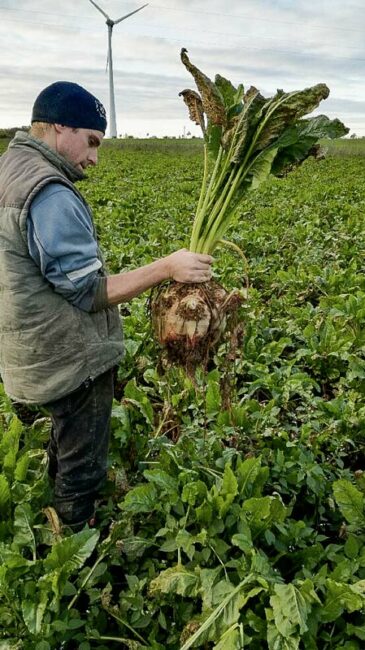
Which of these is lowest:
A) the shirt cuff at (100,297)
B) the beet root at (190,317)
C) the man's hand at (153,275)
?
the beet root at (190,317)

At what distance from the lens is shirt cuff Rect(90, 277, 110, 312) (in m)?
2.67

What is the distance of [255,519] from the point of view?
279 cm

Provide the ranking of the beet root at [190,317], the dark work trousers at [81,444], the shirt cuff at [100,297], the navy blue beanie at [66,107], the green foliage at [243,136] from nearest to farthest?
the navy blue beanie at [66,107] → the shirt cuff at [100,297] → the dark work trousers at [81,444] → the green foliage at [243,136] → the beet root at [190,317]

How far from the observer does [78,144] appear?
269 cm

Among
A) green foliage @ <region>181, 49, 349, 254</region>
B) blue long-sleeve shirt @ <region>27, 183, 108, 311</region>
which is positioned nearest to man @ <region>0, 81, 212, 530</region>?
blue long-sleeve shirt @ <region>27, 183, 108, 311</region>

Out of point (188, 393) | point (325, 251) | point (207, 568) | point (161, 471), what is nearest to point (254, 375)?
point (188, 393)

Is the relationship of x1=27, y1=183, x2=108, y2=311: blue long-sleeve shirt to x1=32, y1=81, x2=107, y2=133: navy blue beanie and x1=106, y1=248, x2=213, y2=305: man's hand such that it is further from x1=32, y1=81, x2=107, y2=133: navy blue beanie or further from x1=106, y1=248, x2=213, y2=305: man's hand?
x1=32, y1=81, x2=107, y2=133: navy blue beanie

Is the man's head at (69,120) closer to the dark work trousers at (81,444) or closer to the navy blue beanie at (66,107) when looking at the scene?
the navy blue beanie at (66,107)

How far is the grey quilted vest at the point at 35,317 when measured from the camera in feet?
8.29

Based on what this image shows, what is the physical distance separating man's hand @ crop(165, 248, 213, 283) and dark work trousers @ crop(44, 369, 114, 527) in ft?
2.04

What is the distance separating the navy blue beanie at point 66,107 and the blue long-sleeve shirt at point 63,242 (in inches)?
12.2

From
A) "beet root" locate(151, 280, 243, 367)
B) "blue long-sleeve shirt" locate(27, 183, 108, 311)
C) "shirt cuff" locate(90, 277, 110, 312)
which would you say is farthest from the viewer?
"beet root" locate(151, 280, 243, 367)

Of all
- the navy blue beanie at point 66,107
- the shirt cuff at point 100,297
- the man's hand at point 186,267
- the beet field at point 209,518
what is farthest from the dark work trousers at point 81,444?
the navy blue beanie at point 66,107

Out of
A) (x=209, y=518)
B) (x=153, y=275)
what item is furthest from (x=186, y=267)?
(x=209, y=518)
